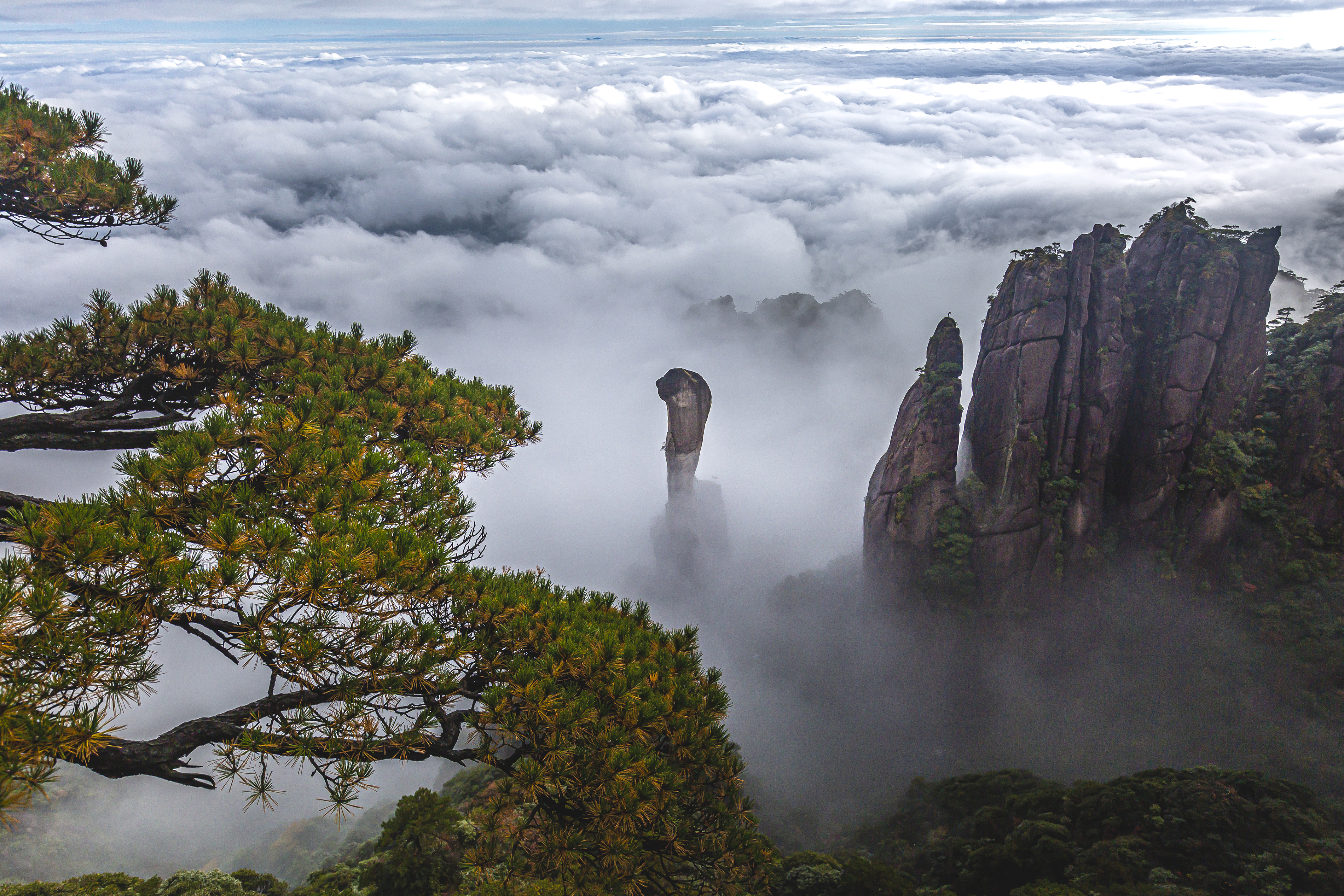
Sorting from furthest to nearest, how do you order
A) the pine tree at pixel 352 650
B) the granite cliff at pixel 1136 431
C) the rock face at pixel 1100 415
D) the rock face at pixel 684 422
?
the rock face at pixel 684 422 < the rock face at pixel 1100 415 < the granite cliff at pixel 1136 431 < the pine tree at pixel 352 650

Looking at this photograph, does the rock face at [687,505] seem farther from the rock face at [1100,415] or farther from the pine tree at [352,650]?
the pine tree at [352,650]

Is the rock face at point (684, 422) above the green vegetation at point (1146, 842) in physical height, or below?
above

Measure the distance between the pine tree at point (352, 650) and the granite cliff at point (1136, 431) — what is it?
75.6 ft

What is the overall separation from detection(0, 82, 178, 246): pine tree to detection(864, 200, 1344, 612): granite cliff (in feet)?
81.9

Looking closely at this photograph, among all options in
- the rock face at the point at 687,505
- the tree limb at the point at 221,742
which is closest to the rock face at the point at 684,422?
the rock face at the point at 687,505

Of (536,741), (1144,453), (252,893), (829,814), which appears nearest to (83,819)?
(252,893)

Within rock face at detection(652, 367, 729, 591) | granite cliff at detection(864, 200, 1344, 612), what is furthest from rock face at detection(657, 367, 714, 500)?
granite cliff at detection(864, 200, 1344, 612)

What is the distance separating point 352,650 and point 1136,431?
29.5 m

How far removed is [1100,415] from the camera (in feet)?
78.1

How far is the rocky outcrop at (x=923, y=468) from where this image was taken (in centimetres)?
2509

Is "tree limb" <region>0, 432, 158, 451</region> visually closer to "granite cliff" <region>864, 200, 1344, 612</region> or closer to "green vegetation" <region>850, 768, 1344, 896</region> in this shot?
"green vegetation" <region>850, 768, 1344, 896</region>

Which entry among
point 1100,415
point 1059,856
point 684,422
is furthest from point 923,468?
point 1059,856

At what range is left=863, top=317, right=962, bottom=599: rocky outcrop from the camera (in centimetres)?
2509

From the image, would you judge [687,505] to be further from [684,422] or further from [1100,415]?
[1100,415]
